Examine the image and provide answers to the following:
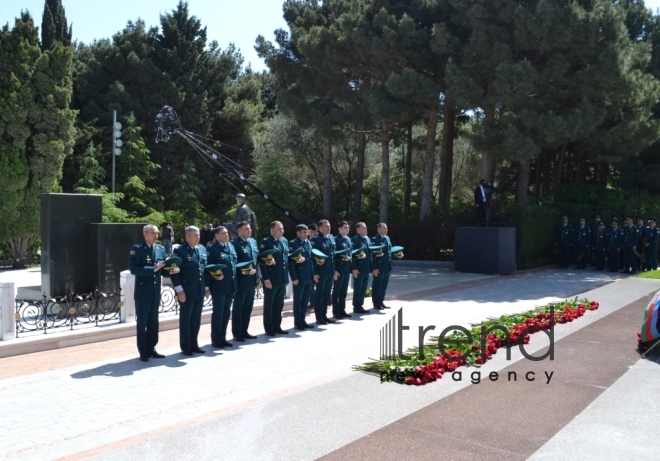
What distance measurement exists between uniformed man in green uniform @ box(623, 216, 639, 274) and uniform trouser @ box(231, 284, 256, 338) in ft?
48.3

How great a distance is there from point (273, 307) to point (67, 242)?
3.97 metres

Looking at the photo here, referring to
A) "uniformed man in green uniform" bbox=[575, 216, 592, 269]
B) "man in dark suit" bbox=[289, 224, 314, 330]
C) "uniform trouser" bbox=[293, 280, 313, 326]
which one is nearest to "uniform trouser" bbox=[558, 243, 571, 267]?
"uniformed man in green uniform" bbox=[575, 216, 592, 269]

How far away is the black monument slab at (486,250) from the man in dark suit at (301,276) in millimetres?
10123

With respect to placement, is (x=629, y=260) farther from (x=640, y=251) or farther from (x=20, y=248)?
(x=20, y=248)

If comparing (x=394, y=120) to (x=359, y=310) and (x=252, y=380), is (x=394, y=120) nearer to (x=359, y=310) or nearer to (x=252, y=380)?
(x=359, y=310)

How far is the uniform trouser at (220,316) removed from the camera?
8.47 m

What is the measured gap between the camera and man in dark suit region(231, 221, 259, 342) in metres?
8.88

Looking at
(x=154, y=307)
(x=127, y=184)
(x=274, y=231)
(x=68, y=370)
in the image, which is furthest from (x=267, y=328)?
(x=127, y=184)

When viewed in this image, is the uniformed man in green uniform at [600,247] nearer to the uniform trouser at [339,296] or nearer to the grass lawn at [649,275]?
the grass lawn at [649,275]

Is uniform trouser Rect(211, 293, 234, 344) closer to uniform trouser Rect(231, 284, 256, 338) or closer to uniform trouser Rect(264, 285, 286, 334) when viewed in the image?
uniform trouser Rect(231, 284, 256, 338)

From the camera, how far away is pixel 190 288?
803 centimetres

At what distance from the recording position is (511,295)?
14.1 metres

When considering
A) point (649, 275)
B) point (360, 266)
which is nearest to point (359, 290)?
point (360, 266)

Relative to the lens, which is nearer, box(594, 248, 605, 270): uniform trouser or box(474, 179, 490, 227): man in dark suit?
box(474, 179, 490, 227): man in dark suit
